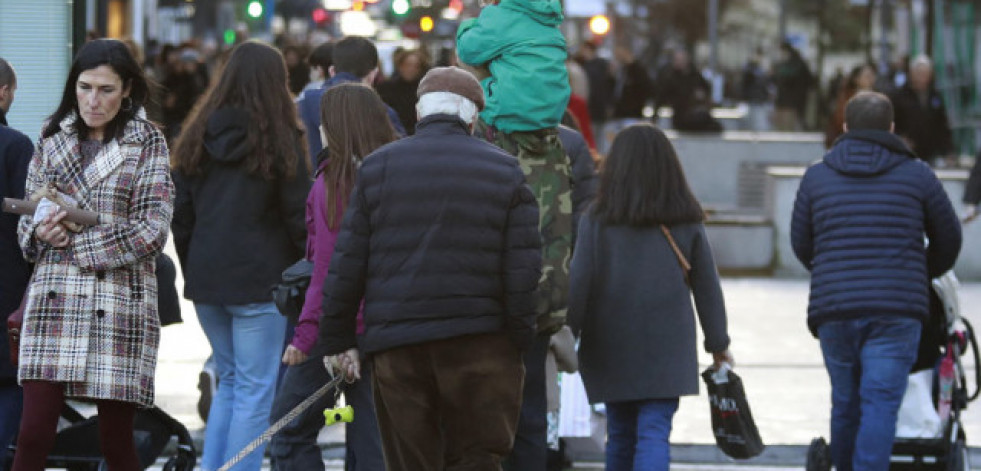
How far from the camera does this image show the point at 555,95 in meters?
6.36

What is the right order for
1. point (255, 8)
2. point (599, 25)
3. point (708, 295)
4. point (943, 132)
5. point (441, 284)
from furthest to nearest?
1. point (599, 25)
2. point (255, 8)
3. point (943, 132)
4. point (708, 295)
5. point (441, 284)

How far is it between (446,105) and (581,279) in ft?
4.81

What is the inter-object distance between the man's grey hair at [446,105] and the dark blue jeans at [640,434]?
5.63 feet

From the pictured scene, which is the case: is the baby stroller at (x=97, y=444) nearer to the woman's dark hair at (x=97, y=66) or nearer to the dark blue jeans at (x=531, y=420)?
the woman's dark hair at (x=97, y=66)

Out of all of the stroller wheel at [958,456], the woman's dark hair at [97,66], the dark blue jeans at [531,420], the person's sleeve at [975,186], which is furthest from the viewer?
the person's sleeve at [975,186]

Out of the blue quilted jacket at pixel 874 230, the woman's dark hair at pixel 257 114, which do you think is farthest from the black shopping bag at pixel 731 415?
the woman's dark hair at pixel 257 114

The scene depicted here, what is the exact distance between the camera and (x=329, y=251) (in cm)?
625

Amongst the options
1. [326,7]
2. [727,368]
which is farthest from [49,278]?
[326,7]

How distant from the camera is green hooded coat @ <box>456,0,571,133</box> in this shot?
20.7 ft

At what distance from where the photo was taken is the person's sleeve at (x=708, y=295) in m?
6.86

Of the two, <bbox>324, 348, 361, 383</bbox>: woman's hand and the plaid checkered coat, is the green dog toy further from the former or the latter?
the plaid checkered coat

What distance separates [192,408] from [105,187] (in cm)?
366

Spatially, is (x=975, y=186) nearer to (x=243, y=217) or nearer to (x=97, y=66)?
(x=243, y=217)

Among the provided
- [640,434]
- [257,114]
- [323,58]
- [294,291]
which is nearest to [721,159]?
[323,58]
